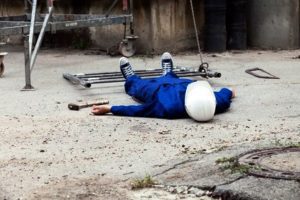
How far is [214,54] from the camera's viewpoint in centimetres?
1118

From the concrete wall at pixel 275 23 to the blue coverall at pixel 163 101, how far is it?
4.79 metres

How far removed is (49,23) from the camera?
9602 millimetres

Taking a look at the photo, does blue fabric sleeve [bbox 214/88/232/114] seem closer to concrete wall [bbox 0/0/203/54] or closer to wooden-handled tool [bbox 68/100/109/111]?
wooden-handled tool [bbox 68/100/109/111]

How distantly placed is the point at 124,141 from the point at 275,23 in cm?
660

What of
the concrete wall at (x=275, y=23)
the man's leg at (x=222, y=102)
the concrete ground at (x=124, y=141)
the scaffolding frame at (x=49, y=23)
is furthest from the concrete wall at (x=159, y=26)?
the man's leg at (x=222, y=102)

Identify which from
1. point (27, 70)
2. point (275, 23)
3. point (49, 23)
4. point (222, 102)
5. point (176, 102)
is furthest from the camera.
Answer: point (275, 23)

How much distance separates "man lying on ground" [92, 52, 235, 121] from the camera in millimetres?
6195

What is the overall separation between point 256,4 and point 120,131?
6.35 metres

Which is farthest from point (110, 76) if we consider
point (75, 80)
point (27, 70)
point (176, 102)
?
point (176, 102)

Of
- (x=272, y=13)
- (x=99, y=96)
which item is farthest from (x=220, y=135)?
(x=272, y=13)

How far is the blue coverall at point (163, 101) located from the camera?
639cm

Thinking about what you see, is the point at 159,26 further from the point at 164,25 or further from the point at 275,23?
the point at 275,23

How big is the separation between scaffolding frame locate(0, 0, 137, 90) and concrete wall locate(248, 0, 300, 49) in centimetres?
211

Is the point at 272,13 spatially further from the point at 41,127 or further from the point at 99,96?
the point at 41,127
